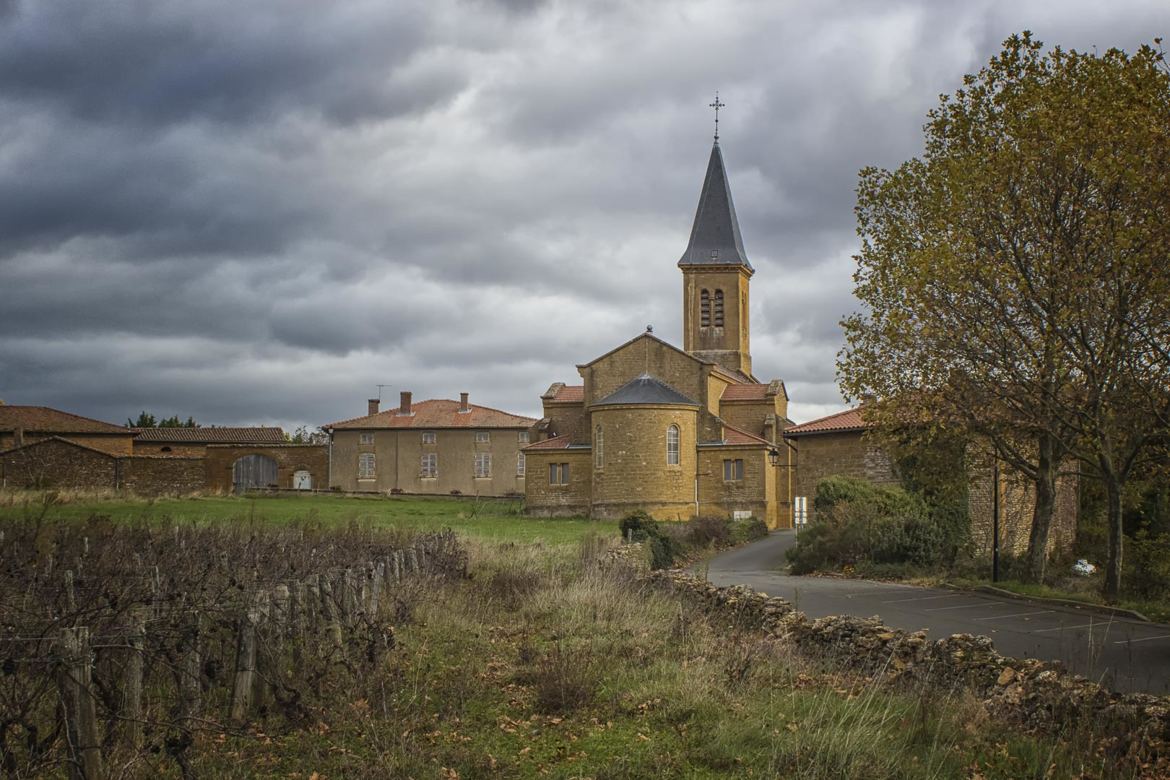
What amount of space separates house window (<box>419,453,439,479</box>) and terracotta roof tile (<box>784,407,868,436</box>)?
34.3 meters

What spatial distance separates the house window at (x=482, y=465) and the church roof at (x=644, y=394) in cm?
2099

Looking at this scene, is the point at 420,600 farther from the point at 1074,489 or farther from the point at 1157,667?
the point at 1074,489

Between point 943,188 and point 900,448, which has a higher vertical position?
point 943,188

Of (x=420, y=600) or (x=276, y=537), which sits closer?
(x=420, y=600)

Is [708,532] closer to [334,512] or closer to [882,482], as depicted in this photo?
[882,482]

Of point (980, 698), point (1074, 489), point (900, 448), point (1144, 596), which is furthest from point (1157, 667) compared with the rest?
point (1074, 489)

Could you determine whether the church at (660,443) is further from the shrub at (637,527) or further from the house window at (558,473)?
the shrub at (637,527)

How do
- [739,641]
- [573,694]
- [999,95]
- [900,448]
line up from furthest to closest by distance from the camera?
[900,448]
[999,95]
[739,641]
[573,694]

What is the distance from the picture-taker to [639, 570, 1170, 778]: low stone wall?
812cm

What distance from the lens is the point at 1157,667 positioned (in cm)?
1231

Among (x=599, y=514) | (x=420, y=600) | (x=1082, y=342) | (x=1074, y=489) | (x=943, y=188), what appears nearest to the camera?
(x=420, y=600)

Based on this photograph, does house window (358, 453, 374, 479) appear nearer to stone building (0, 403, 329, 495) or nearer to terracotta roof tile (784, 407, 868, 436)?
stone building (0, 403, 329, 495)

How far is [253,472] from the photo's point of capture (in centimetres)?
5850

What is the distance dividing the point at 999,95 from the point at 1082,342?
17.2ft
